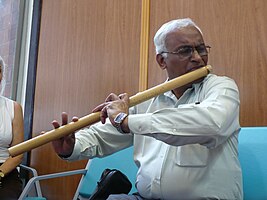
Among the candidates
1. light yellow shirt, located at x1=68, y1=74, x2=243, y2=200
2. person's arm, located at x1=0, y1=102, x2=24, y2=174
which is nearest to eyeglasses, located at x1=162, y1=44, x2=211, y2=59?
light yellow shirt, located at x1=68, y1=74, x2=243, y2=200

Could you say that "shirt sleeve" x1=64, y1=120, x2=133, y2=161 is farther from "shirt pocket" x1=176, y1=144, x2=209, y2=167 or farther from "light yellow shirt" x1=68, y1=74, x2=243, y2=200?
"shirt pocket" x1=176, y1=144, x2=209, y2=167

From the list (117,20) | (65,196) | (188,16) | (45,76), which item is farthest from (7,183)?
(188,16)

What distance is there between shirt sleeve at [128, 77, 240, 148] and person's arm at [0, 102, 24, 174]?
4.09 ft

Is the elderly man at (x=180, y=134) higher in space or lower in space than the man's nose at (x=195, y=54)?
lower

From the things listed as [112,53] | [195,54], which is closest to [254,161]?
[195,54]

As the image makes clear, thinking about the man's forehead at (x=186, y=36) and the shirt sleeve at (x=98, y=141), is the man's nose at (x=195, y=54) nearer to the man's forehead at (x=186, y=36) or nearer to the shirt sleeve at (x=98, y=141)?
the man's forehead at (x=186, y=36)

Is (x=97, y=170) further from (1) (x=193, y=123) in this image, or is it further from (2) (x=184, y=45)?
(1) (x=193, y=123)

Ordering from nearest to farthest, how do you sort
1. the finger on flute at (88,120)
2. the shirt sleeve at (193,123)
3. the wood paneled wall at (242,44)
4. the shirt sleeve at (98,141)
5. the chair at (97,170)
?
the shirt sleeve at (193,123)
the finger on flute at (88,120)
the shirt sleeve at (98,141)
the wood paneled wall at (242,44)
the chair at (97,170)

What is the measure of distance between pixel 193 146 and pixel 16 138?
139 cm

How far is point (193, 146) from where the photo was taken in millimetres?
1234

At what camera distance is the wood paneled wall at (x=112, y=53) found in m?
1.81

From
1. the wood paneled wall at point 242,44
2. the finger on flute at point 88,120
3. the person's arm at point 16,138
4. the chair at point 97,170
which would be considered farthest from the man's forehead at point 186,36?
the person's arm at point 16,138

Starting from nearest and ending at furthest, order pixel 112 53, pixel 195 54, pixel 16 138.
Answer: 1. pixel 195 54
2. pixel 16 138
3. pixel 112 53

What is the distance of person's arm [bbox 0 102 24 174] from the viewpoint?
6.98 feet
